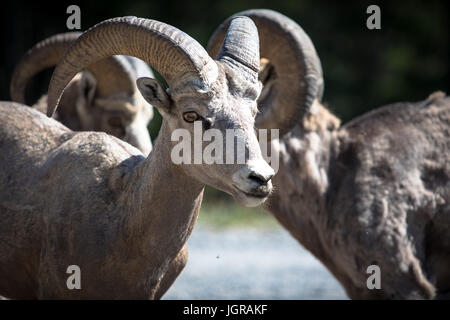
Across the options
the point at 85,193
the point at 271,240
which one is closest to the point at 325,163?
the point at 85,193

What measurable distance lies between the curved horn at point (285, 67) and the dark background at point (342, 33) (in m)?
14.0

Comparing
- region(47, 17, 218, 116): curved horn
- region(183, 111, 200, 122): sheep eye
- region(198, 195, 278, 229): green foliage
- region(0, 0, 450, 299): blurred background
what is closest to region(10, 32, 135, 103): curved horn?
region(47, 17, 218, 116): curved horn

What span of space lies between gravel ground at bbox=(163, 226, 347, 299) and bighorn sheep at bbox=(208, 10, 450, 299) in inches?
73.1

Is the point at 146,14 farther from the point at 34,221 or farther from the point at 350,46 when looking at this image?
the point at 34,221

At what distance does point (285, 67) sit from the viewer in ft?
21.8

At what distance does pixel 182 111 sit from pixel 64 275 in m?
1.28

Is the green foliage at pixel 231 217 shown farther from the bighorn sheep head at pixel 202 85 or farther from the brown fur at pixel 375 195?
the bighorn sheep head at pixel 202 85

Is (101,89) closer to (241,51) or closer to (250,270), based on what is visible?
(241,51)

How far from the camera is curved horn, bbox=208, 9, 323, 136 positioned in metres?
6.54

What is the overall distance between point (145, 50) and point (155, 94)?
10.9 inches

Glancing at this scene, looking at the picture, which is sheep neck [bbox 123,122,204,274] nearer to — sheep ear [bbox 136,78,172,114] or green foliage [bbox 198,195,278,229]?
sheep ear [bbox 136,78,172,114]

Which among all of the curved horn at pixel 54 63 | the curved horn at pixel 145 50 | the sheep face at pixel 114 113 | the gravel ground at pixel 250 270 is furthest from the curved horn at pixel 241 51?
the gravel ground at pixel 250 270

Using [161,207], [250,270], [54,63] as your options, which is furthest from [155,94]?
[250,270]
